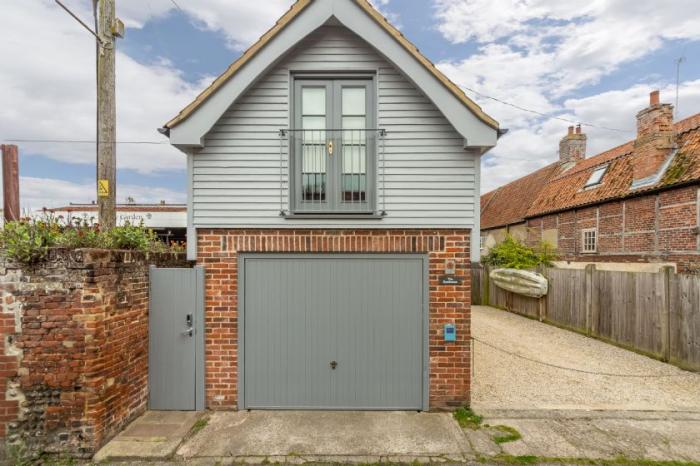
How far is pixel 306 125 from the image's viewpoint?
15.3ft

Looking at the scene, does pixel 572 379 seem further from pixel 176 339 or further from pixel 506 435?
pixel 176 339

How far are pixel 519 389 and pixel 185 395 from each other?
5107mm

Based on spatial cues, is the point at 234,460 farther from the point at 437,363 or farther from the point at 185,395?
the point at 437,363

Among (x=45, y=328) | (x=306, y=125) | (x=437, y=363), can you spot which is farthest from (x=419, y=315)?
(x=45, y=328)

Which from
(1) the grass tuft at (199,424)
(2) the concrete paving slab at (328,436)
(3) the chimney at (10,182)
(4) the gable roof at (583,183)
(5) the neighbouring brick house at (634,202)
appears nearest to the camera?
(2) the concrete paving slab at (328,436)

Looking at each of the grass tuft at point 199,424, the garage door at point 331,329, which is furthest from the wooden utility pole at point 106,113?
the grass tuft at point 199,424

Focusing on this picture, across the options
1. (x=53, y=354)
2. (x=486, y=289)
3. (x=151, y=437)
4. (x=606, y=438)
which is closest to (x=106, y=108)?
(x=53, y=354)

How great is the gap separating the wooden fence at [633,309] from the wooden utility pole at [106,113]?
10.1 m

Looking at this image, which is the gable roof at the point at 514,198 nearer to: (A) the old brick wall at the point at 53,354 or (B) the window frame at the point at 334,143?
(B) the window frame at the point at 334,143

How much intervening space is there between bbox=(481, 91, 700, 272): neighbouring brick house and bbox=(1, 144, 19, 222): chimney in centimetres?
1482

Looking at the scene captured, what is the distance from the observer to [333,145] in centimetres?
456

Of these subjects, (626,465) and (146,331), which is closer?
(626,465)

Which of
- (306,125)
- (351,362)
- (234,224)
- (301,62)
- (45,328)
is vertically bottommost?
(351,362)

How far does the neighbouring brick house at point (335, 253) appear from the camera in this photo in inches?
176
